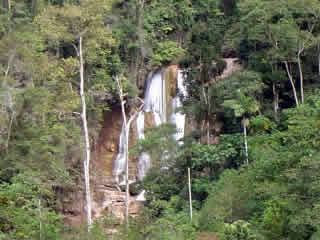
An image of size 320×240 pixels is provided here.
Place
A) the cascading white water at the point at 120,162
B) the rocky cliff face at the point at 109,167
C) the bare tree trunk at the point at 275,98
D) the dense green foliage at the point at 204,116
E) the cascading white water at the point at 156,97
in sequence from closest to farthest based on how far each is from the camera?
the dense green foliage at the point at 204,116 → the bare tree trunk at the point at 275,98 → the rocky cliff face at the point at 109,167 → the cascading white water at the point at 120,162 → the cascading white water at the point at 156,97

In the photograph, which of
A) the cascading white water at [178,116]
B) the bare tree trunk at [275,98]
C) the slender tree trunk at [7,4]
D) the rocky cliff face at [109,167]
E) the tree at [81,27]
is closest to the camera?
the tree at [81,27]

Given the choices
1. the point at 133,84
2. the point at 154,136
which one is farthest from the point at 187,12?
the point at 154,136

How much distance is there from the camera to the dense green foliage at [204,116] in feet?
47.3

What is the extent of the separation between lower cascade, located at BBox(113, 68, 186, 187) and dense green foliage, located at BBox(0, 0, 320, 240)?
1.05m

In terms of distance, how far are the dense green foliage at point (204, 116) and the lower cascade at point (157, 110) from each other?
1.05 m

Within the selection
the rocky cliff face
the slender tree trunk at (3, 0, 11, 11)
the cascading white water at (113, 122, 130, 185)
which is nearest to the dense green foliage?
the rocky cliff face

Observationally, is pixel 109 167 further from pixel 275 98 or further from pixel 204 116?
pixel 275 98

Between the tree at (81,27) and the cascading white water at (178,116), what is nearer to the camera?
the tree at (81,27)

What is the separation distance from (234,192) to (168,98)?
11.4 m

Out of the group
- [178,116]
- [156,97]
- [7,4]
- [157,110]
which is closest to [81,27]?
[178,116]

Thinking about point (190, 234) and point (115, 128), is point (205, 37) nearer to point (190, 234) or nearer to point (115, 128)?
point (115, 128)

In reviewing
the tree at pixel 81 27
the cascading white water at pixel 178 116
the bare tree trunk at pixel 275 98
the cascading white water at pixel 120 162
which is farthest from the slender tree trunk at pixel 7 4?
the bare tree trunk at pixel 275 98

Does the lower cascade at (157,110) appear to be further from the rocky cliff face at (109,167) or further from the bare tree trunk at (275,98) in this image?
the bare tree trunk at (275,98)

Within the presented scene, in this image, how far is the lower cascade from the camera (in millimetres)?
25625
